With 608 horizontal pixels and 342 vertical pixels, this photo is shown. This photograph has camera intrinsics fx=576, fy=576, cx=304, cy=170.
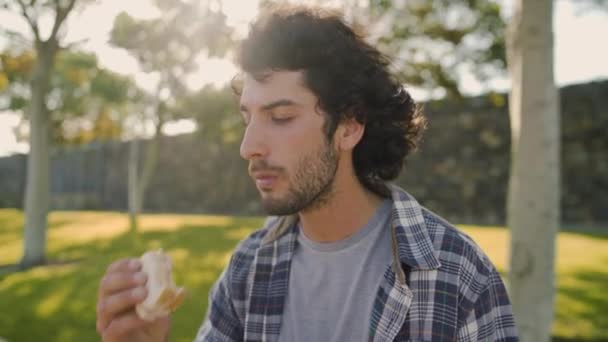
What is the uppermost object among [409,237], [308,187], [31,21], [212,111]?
[31,21]

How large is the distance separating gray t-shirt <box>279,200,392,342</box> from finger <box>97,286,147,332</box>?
0.64 meters

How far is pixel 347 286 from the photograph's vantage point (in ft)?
6.54

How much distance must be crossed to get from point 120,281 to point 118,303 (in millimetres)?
60

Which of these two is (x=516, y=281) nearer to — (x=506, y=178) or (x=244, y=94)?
(x=244, y=94)

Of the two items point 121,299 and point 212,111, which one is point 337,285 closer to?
point 121,299

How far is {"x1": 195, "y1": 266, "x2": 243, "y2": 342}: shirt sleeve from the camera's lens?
2132 millimetres

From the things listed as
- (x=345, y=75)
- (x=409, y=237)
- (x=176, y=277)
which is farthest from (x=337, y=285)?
(x=176, y=277)

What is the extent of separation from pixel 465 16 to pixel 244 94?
491 centimetres

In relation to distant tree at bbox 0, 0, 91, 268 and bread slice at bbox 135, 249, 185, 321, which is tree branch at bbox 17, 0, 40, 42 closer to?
distant tree at bbox 0, 0, 91, 268

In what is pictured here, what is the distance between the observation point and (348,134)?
2.43 meters

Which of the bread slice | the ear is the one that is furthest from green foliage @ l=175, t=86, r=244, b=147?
the bread slice

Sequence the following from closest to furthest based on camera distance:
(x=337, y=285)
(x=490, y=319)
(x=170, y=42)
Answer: (x=490, y=319), (x=337, y=285), (x=170, y=42)

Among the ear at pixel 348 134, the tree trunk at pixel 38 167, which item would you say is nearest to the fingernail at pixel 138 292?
the ear at pixel 348 134

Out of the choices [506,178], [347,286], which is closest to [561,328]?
[347,286]
